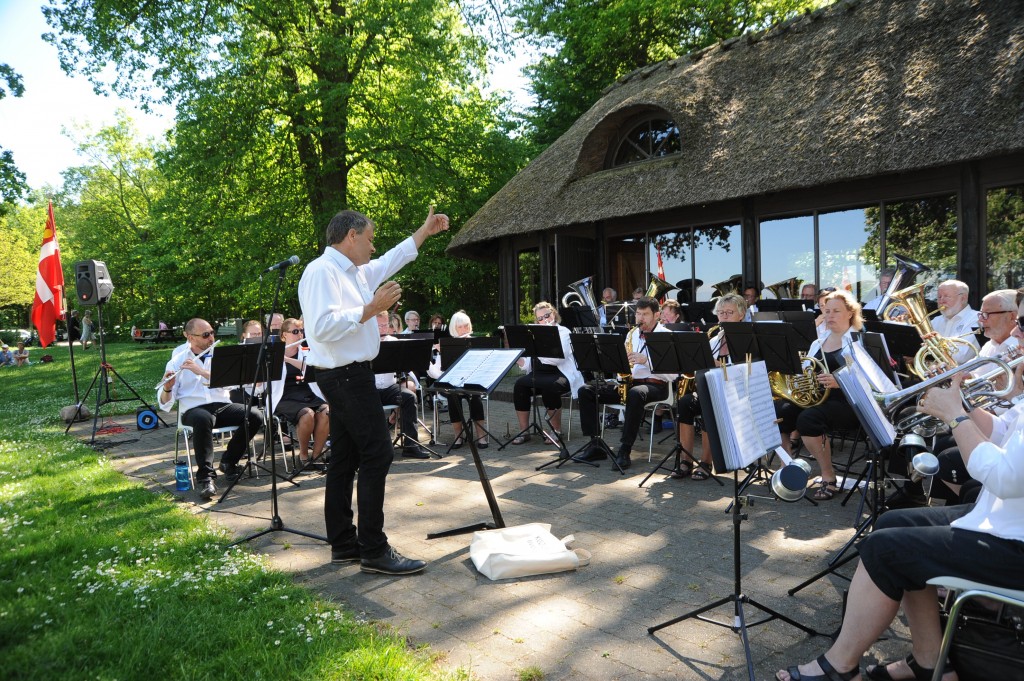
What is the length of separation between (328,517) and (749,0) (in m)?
24.0

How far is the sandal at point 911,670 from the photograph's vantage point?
8.77 ft

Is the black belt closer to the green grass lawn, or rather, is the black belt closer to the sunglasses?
the sunglasses

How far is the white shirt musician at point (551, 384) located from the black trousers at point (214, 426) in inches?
123

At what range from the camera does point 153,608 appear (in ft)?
12.1

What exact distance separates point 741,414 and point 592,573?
4.96 ft

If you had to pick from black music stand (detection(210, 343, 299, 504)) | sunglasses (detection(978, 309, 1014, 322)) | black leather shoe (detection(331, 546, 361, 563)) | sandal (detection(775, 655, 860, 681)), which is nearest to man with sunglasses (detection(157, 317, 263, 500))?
black music stand (detection(210, 343, 299, 504))

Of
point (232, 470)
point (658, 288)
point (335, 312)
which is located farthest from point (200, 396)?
point (658, 288)

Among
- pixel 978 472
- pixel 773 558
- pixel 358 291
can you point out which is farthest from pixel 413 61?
pixel 978 472

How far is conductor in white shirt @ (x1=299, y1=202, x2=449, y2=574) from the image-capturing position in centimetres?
403

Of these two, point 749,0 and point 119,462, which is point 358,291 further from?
point 749,0

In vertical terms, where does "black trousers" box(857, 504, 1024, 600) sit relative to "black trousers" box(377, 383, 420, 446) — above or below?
above

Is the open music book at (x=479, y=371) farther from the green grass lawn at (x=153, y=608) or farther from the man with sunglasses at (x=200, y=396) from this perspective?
the man with sunglasses at (x=200, y=396)

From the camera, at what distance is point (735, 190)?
1118 centimetres

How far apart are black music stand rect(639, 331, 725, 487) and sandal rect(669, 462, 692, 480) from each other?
0.13 feet
